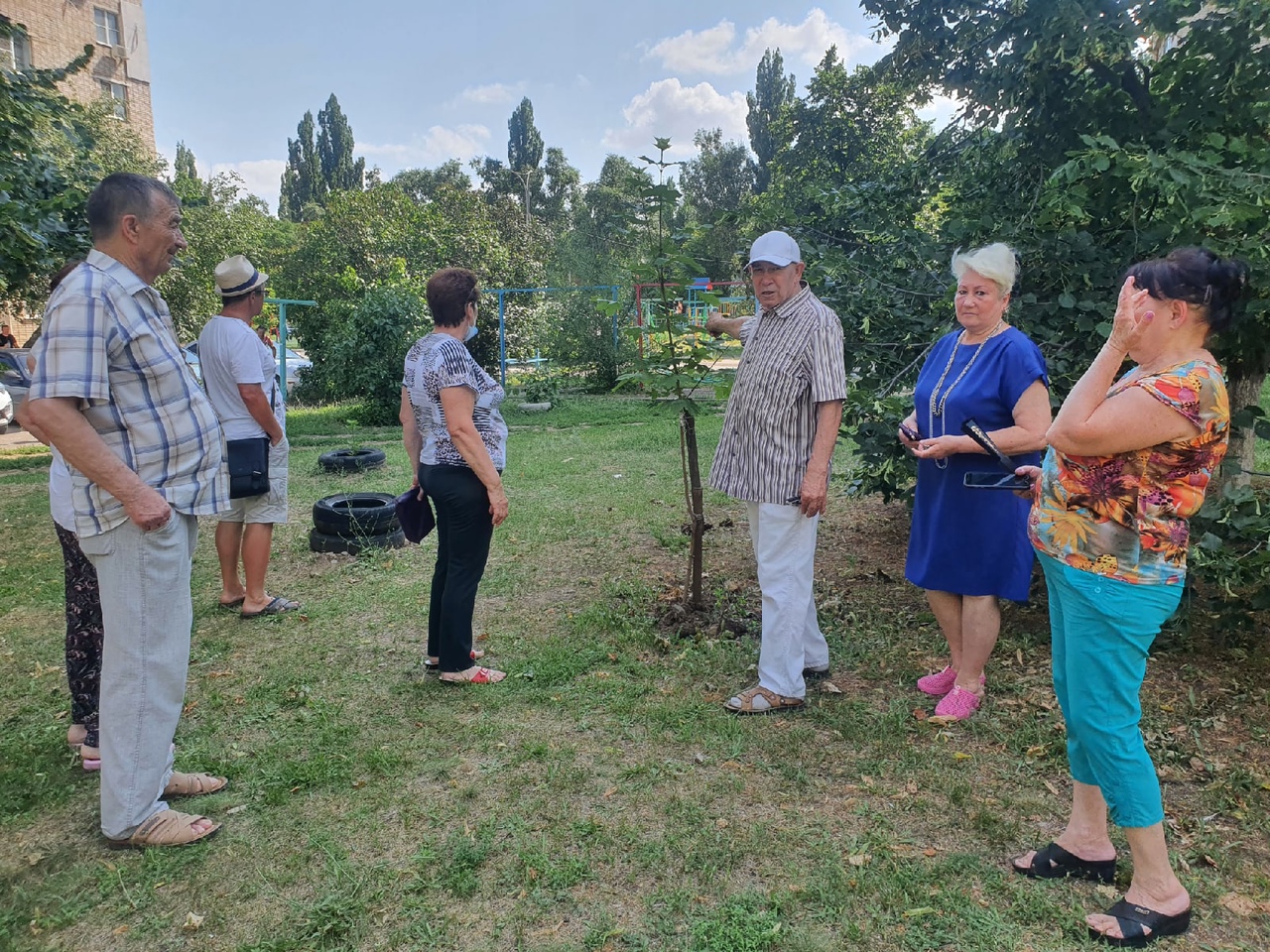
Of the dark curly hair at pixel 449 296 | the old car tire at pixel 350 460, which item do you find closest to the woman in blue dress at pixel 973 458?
the dark curly hair at pixel 449 296

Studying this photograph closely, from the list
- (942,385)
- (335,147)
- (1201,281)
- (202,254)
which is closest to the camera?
(1201,281)

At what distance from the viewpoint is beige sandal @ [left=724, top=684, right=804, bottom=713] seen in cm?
356

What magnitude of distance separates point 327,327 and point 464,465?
16118 millimetres

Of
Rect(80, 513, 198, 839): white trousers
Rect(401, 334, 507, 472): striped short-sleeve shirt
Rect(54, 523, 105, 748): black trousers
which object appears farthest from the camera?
Rect(401, 334, 507, 472): striped short-sleeve shirt

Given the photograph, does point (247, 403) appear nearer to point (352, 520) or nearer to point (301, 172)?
point (352, 520)

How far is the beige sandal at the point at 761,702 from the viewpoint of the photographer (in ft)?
11.7

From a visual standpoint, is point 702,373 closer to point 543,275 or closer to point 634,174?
point 634,174

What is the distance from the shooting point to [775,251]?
3.39m

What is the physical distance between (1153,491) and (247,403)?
411cm

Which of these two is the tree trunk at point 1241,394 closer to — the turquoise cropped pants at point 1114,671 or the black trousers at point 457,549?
the turquoise cropped pants at point 1114,671

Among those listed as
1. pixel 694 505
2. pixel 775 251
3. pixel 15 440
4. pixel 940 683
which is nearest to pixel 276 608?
pixel 694 505

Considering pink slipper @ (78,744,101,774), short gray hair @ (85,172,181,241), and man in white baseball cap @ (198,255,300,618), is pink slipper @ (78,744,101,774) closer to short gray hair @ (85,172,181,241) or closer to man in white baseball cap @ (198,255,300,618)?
man in white baseball cap @ (198,255,300,618)

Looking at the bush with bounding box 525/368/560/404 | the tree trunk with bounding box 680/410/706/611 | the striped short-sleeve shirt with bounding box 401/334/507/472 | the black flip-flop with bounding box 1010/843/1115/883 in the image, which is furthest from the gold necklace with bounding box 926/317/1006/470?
the bush with bounding box 525/368/560/404

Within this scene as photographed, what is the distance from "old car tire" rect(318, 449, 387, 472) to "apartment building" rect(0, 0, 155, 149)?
28.2m
